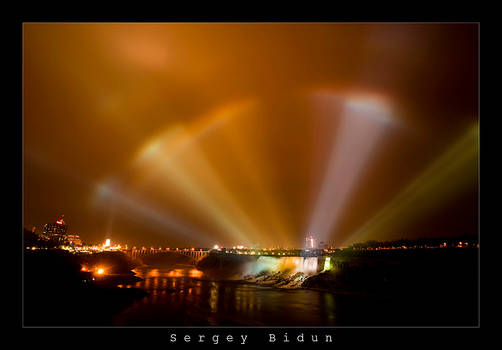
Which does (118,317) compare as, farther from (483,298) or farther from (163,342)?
(483,298)

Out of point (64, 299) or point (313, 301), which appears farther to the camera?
point (313, 301)

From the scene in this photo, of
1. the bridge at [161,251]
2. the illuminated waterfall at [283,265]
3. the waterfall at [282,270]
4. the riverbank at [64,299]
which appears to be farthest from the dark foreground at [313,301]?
the bridge at [161,251]

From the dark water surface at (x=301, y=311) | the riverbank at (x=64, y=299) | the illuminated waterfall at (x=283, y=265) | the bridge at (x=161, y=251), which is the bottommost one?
the bridge at (x=161, y=251)

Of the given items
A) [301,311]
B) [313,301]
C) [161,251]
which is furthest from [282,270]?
[161,251]

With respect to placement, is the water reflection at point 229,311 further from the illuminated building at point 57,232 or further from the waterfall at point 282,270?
the illuminated building at point 57,232

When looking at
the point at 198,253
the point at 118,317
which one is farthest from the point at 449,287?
the point at 198,253

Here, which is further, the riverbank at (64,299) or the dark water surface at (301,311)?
the dark water surface at (301,311)

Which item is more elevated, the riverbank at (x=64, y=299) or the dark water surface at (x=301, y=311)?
the riverbank at (x=64, y=299)

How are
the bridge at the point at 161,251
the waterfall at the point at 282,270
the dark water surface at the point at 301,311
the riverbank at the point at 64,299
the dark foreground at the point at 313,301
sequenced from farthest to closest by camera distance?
the bridge at the point at 161,251 → the waterfall at the point at 282,270 → the dark water surface at the point at 301,311 → the dark foreground at the point at 313,301 → the riverbank at the point at 64,299

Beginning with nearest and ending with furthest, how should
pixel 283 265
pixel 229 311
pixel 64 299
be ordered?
pixel 64 299
pixel 229 311
pixel 283 265

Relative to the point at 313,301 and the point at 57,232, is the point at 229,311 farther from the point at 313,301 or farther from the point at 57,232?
A: the point at 57,232

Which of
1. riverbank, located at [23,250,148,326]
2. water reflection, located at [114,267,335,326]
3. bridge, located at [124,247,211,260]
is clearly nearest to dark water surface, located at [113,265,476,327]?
water reflection, located at [114,267,335,326]
